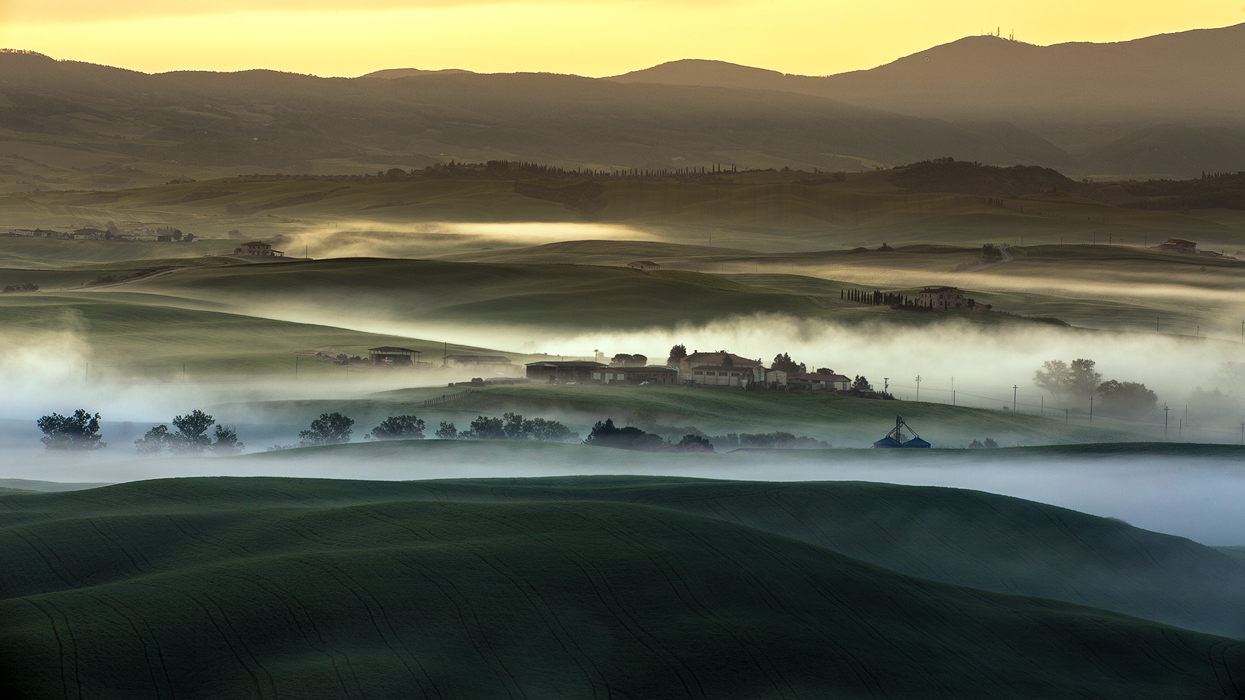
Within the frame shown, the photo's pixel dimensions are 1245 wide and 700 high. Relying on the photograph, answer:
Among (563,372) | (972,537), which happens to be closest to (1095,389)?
(563,372)

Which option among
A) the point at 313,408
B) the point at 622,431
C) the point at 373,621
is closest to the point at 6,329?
the point at 313,408

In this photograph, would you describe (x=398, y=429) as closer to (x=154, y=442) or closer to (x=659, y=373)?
(x=154, y=442)

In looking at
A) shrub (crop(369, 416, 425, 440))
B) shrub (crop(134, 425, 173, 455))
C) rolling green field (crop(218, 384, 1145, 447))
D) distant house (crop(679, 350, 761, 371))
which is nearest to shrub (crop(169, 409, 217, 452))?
shrub (crop(134, 425, 173, 455))

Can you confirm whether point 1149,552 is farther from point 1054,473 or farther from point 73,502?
point 73,502

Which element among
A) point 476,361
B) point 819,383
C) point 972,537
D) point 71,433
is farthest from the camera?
point 476,361

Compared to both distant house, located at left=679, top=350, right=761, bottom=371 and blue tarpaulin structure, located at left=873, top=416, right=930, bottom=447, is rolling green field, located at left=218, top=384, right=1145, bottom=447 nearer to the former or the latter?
blue tarpaulin structure, located at left=873, top=416, right=930, bottom=447

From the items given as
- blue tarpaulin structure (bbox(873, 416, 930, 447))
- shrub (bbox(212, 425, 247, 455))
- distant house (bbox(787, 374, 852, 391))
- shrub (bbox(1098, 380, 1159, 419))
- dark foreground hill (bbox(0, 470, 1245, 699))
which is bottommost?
shrub (bbox(1098, 380, 1159, 419))
